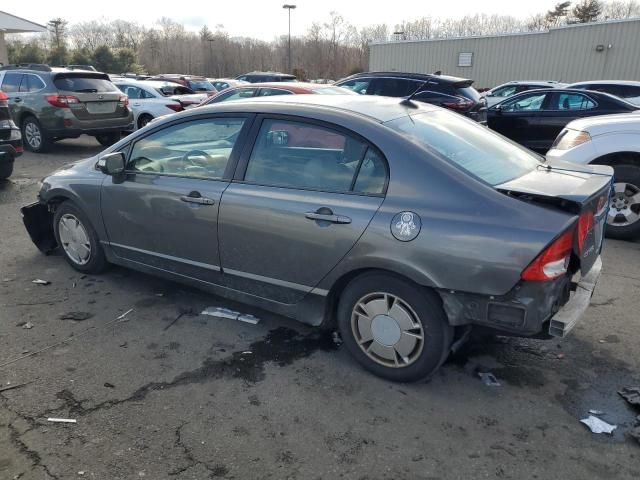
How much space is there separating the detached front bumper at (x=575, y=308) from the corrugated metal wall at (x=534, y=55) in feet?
94.3

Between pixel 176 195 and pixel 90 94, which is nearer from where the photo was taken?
pixel 176 195

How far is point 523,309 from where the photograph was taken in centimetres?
264

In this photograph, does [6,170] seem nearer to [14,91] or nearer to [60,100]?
[60,100]

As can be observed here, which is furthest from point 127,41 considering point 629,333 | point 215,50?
point 629,333

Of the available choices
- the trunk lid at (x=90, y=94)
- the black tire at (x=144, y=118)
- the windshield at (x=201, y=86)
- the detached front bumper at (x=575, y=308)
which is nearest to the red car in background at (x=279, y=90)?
the trunk lid at (x=90, y=94)

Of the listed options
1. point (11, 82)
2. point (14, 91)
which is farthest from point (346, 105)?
point (11, 82)

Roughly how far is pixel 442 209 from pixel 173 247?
2087mm

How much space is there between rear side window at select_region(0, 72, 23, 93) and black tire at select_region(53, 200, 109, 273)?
26.5ft

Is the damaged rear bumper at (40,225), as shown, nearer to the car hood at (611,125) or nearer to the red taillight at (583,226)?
the red taillight at (583,226)

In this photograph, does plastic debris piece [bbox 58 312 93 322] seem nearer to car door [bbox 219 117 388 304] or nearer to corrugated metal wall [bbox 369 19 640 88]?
car door [bbox 219 117 388 304]

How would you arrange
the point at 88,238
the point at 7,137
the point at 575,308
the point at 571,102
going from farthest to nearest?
the point at 571,102 < the point at 7,137 < the point at 88,238 < the point at 575,308

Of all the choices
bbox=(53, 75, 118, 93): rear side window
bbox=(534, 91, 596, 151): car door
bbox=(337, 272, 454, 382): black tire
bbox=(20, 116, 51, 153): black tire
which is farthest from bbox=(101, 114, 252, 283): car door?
bbox=(534, 91, 596, 151): car door

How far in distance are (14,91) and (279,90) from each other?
665cm

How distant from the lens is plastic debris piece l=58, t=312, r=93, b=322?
12.9 ft
